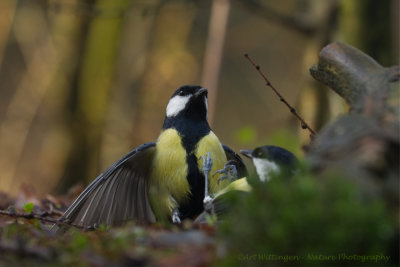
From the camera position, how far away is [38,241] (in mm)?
2268

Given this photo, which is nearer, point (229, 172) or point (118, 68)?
point (229, 172)

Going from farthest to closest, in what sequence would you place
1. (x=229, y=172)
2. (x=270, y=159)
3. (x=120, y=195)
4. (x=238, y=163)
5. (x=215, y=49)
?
(x=215, y=49), (x=238, y=163), (x=120, y=195), (x=229, y=172), (x=270, y=159)

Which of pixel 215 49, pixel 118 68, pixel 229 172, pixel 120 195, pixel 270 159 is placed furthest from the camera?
pixel 118 68

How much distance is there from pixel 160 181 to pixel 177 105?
27.8 inches

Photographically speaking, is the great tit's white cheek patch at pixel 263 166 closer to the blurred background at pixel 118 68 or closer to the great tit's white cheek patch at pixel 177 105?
the great tit's white cheek patch at pixel 177 105

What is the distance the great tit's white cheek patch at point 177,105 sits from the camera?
4.09m

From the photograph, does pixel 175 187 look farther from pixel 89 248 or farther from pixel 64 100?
pixel 64 100

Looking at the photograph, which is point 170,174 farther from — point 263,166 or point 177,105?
point 263,166

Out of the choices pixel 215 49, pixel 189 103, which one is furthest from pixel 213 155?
pixel 215 49

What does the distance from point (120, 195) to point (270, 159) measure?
4.86ft

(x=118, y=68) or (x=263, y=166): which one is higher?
(x=263, y=166)

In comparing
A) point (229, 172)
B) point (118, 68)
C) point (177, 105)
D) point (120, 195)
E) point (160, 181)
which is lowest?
point (118, 68)

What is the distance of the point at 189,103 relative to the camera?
4094mm

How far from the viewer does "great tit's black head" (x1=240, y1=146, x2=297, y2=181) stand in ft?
8.43
